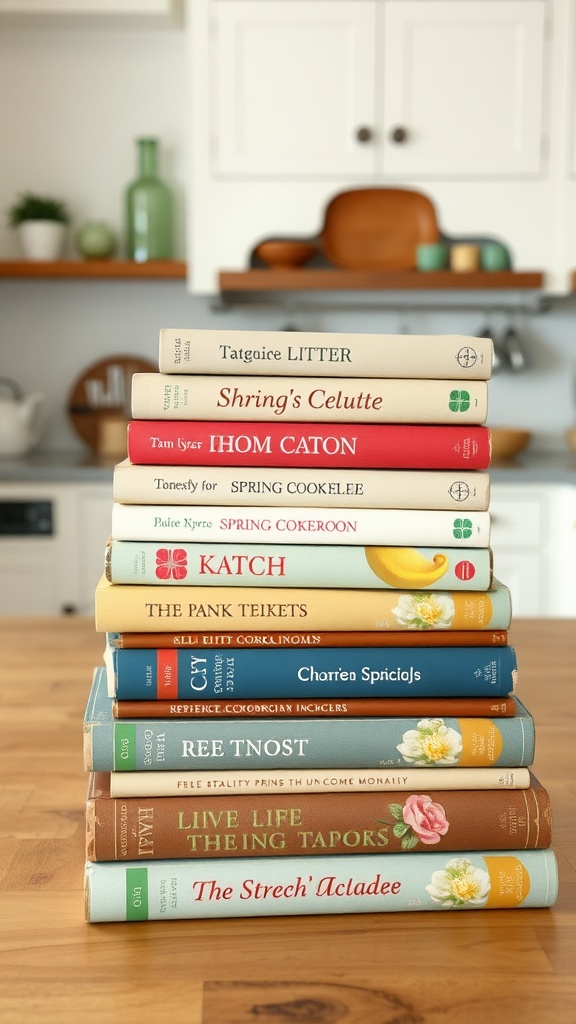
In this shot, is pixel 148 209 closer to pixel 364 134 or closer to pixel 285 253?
pixel 285 253

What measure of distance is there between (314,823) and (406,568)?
0.54 feet

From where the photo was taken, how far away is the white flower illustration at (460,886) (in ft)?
2.04

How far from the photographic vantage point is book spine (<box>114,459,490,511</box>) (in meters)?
0.64

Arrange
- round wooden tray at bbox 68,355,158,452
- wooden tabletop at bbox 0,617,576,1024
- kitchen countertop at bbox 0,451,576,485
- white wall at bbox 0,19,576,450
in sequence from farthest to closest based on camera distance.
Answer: round wooden tray at bbox 68,355,158,452 < white wall at bbox 0,19,576,450 < kitchen countertop at bbox 0,451,576,485 < wooden tabletop at bbox 0,617,576,1024

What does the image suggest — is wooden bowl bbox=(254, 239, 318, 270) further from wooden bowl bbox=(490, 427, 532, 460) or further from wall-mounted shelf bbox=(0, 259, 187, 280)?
wooden bowl bbox=(490, 427, 532, 460)

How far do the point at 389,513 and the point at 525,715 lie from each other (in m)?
0.15

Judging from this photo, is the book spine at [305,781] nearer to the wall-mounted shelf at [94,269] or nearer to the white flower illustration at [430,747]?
the white flower illustration at [430,747]

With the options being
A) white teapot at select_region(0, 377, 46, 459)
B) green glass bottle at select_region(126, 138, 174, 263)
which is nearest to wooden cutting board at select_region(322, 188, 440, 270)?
green glass bottle at select_region(126, 138, 174, 263)

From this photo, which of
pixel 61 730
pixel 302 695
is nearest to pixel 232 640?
pixel 302 695

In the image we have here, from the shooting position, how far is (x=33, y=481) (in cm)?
302

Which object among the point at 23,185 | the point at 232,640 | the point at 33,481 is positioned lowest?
the point at 33,481

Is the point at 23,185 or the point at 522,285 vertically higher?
the point at 23,185

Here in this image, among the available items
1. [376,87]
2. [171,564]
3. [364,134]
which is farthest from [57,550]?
[171,564]

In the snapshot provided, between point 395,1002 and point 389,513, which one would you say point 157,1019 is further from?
point 389,513
